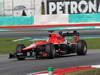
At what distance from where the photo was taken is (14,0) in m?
51.5

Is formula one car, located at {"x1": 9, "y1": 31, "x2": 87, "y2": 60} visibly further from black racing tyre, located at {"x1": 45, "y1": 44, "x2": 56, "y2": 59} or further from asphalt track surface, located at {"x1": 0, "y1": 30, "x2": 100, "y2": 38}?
asphalt track surface, located at {"x1": 0, "y1": 30, "x2": 100, "y2": 38}

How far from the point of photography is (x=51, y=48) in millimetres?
16188

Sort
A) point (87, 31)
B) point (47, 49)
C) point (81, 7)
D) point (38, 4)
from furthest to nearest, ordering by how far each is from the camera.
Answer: point (38, 4) → point (81, 7) → point (87, 31) → point (47, 49)

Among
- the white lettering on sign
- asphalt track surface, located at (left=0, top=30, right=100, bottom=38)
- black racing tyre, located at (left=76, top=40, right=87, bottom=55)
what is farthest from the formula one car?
the white lettering on sign

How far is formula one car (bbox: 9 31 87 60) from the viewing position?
1631 centimetres

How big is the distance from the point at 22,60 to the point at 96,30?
59.1 ft

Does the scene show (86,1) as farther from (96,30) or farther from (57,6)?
(96,30)

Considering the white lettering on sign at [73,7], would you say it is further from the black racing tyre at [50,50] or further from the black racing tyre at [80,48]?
the black racing tyre at [50,50]

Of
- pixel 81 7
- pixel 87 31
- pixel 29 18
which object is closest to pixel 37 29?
pixel 29 18

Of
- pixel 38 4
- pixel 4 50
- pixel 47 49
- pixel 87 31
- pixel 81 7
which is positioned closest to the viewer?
pixel 47 49

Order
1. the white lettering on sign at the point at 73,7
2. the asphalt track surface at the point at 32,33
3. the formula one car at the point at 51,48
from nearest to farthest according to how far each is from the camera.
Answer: the formula one car at the point at 51,48
the asphalt track surface at the point at 32,33
the white lettering on sign at the point at 73,7

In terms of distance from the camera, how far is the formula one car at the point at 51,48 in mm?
16312

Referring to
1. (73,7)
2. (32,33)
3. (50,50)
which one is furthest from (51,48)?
(73,7)

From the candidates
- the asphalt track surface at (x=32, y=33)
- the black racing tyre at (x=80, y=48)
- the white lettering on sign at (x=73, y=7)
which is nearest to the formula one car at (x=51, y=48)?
the black racing tyre at (x=80, y=48)
